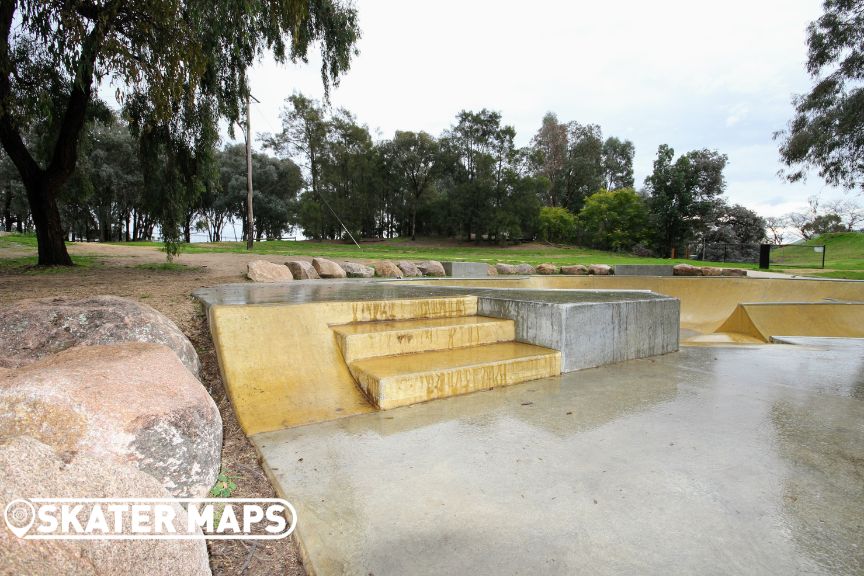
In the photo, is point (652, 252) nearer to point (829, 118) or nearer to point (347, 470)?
point (829, 118)

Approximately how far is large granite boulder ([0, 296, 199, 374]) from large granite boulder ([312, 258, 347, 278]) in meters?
5.25

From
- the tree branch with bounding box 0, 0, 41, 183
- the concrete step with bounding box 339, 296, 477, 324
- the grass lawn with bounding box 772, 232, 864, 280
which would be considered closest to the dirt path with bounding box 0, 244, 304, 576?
the concrete step with bounding box 339, 296, 477, 324

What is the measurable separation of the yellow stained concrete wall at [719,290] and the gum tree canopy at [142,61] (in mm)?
5314

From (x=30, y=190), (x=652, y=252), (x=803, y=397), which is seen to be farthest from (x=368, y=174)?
(x=803, y=397)

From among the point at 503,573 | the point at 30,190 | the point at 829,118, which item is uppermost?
the point at 829,118

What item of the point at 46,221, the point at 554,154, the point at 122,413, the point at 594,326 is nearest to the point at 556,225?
the point at 554,154

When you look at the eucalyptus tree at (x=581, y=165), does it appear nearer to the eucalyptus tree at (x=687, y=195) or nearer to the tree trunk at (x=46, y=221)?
the eucalyptus tree at (x=687, y=195)

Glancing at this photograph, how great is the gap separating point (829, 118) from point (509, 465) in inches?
709

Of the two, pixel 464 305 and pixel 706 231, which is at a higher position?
pixel 706 231

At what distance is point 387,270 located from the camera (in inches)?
353

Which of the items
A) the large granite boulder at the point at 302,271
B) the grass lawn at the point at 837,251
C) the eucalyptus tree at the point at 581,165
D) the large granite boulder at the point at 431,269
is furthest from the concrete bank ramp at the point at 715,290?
the eucalyptus tree at the point at 581,165

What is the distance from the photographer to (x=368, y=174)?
31.0m

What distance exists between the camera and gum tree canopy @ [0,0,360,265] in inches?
203

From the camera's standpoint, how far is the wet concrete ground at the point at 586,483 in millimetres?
1356
